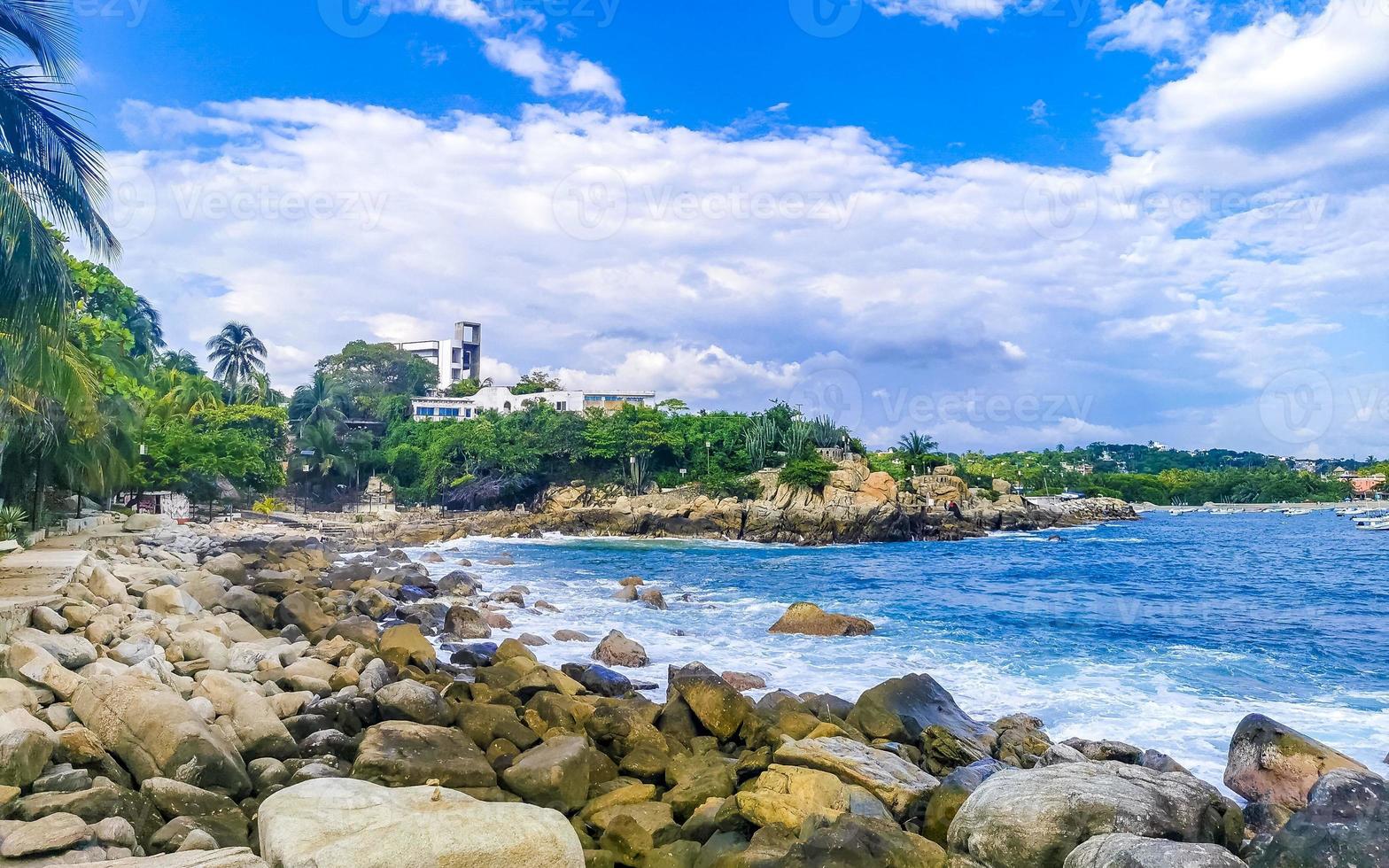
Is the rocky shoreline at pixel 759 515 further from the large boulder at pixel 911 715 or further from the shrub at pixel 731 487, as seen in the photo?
the large boulder at pixel 911 715

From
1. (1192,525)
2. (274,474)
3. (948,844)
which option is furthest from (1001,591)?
(1192,525)

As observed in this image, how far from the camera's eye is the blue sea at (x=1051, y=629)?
484 inches

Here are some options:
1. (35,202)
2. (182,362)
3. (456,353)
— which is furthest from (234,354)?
(35,202)

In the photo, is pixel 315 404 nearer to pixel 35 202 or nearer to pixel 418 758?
pixel 35 202

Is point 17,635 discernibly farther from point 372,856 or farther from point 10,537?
point 10,537

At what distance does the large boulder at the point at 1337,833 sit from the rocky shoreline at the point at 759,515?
1730 inches

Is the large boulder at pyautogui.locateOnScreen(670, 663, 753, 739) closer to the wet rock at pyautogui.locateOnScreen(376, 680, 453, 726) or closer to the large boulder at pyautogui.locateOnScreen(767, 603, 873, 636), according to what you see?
the wet rock at pyautogui.locateOnScreen(376, 680, 453, 726)

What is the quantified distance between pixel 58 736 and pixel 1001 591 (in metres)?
25.4

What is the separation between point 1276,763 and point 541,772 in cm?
677

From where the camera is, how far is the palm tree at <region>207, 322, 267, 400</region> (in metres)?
62.6

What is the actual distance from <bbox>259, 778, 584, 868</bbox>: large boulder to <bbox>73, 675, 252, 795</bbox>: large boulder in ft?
7.24

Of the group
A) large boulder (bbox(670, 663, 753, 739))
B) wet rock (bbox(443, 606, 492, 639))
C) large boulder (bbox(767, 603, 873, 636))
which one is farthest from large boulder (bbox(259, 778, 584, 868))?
large boulder (bbox(767, 603, 873, 636))

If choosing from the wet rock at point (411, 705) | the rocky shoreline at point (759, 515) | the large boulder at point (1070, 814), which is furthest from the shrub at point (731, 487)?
the large boulder at point (1070, 814)

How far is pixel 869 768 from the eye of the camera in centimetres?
776
